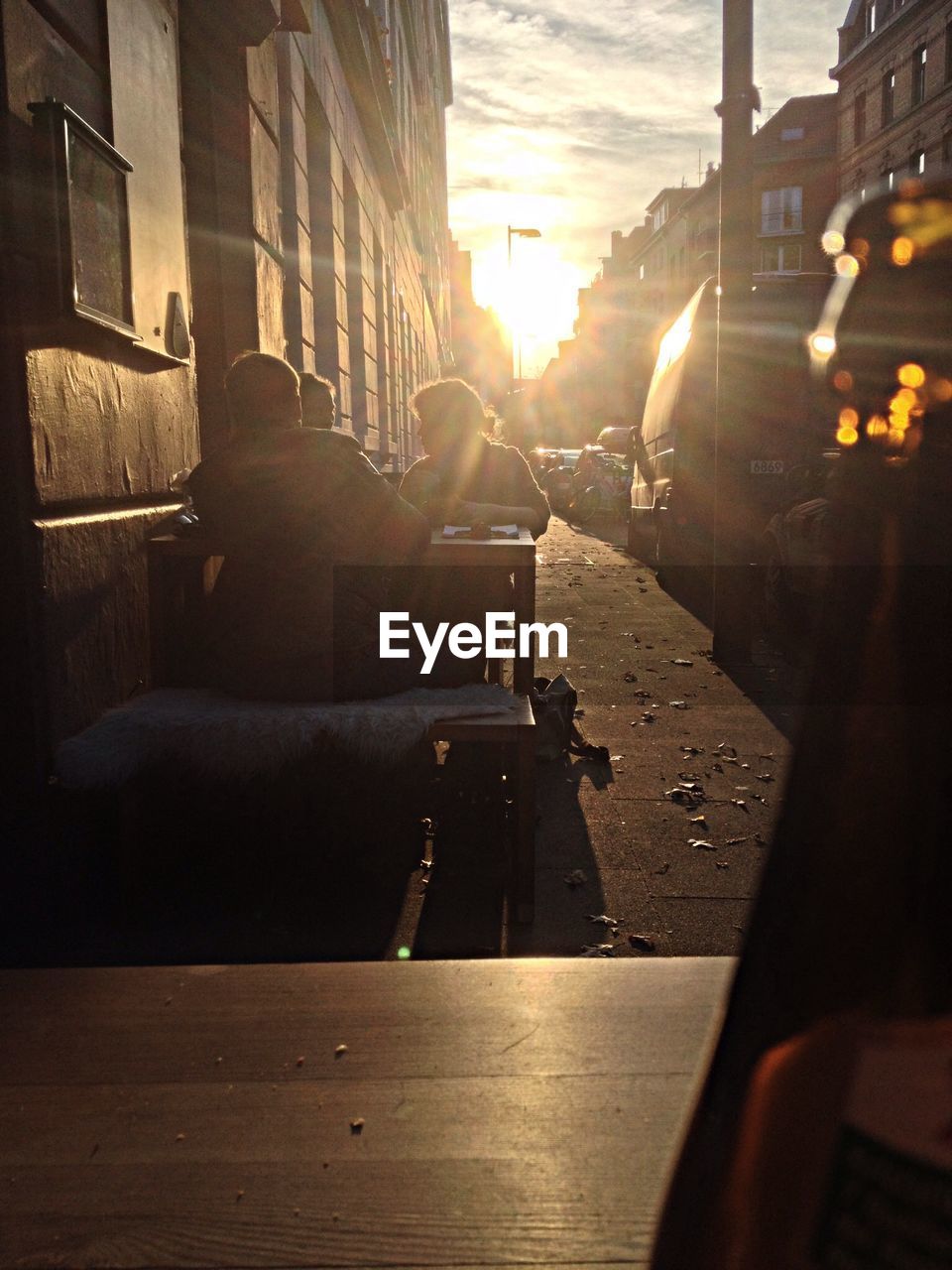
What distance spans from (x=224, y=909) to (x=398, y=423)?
55.2 ft

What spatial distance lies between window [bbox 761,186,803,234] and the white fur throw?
61.0 meters

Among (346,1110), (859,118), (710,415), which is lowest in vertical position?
(346,1110)

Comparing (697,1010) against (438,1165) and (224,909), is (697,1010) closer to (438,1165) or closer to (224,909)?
(438,1165)

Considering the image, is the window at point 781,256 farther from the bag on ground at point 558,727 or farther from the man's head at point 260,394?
the man's head at point 260,394

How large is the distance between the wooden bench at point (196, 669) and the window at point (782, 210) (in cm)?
5977

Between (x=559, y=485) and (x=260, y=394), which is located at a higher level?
(x=260, y=394)

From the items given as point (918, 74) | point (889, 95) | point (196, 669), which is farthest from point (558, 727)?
point (889, 95)

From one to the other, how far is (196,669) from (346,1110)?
8.90 feet

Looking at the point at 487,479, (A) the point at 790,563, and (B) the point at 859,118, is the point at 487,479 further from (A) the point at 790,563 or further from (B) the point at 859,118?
(B) the point at 859,118

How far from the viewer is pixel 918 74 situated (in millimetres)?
41219

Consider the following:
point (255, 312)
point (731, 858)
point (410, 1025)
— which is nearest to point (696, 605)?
point (255, 312)

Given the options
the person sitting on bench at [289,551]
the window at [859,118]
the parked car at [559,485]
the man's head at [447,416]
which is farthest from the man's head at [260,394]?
the window at [859,118]

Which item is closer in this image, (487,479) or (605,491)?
(487,479)

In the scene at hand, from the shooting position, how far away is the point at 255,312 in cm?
669
